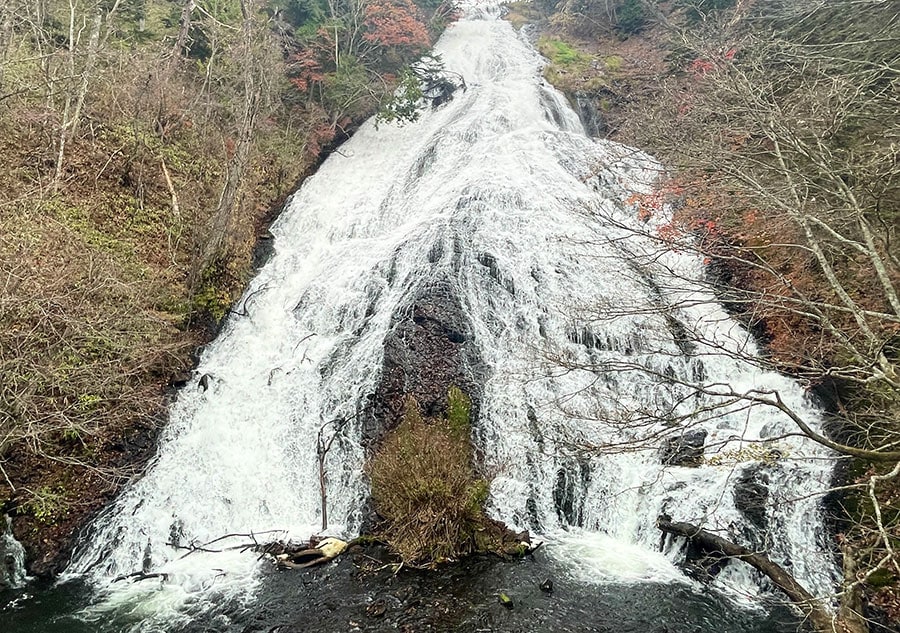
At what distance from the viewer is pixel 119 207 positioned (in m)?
14.2

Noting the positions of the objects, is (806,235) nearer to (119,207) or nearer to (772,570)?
(772,570)

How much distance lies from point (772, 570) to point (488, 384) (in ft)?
19.8

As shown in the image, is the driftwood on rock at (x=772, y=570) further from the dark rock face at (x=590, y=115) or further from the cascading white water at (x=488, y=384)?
the dark rock face at (x=590, y=115)

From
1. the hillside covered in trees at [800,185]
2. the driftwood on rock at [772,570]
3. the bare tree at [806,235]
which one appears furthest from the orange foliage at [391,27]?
the driftwood on rock at [772,570]

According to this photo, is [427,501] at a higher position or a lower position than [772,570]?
higher

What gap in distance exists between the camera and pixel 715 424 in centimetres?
1078

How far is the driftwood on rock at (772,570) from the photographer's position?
618 cm

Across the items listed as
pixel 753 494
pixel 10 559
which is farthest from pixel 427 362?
pixel 10 559

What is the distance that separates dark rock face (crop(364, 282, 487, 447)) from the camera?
1138cm

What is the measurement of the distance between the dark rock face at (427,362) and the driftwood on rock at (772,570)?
446 cm

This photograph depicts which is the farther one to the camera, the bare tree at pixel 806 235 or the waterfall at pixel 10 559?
the waterfall at pixel 10 559

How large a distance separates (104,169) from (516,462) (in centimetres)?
1325

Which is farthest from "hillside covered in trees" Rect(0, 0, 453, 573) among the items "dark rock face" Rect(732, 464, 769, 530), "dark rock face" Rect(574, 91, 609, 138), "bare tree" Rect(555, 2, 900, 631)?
"dark rock face" Rect(732, 464, 769, 530)

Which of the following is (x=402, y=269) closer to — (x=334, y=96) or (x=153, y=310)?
(x=153, y=310)
